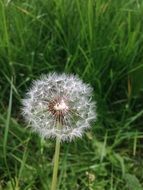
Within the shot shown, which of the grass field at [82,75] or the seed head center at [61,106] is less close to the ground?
the grass field at [82,75]

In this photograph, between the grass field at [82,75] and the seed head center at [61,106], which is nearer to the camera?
the seed head center at [61,106]

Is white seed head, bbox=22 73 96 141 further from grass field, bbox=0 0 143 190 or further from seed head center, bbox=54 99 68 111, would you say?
grass field, bbox=0 0 143 190

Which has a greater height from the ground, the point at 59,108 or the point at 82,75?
the point at 82,75

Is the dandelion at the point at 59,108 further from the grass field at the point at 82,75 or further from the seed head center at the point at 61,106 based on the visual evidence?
the grass field at the point at 82,75

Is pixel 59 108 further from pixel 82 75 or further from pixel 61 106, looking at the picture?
pixel 82 75

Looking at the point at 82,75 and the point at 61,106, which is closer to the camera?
the point at 61,106

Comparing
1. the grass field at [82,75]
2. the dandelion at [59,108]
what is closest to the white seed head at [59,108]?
the dandelion at [59,108]

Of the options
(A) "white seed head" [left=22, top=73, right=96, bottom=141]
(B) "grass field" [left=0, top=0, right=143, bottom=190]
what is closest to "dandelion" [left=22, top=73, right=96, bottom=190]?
(A) "white seed head" [left=22, top=73, right=96, bottom=141]

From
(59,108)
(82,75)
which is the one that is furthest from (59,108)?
(82,75)

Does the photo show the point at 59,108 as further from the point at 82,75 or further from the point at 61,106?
the point at 82,75
